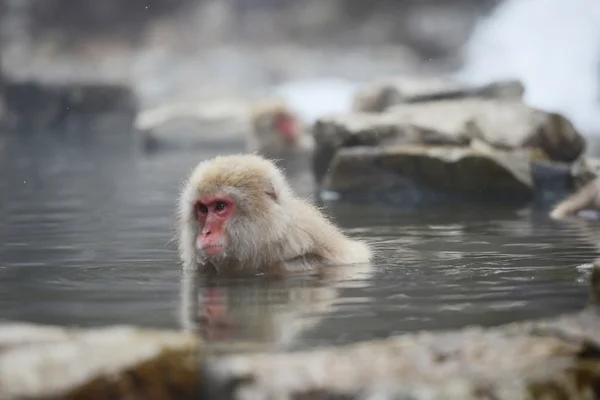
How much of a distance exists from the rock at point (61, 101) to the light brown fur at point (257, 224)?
18.8m

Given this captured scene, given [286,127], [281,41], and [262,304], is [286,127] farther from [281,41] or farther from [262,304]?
[262,304]

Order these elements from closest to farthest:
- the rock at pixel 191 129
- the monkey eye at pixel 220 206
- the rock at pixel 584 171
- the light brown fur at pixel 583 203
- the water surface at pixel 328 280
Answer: the water surface at pixel 328 280
the monkey eye at pixel 220 206
the light brown fur at pixel 583 203
the rock at pixel 584 171
the rock at pixel 191 129

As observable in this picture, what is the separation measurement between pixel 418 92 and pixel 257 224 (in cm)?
977

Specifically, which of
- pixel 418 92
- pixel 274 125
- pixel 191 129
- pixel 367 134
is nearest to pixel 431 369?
pixel 367 134

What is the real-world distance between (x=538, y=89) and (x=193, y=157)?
893 centimetres

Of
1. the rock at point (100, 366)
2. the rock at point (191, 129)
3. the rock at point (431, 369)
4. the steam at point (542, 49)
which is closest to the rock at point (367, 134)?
the rock at point (431, 369)

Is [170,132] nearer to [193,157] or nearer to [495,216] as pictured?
[193,157]

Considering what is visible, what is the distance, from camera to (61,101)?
23.5 metres

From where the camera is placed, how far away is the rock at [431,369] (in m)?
2.57

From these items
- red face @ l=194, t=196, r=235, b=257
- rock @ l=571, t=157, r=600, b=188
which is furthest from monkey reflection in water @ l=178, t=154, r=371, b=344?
rock @ l=571, t=157, r=600, b=188

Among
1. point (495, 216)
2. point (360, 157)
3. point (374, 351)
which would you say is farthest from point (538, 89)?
point (374, 351)

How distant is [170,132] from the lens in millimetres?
20609

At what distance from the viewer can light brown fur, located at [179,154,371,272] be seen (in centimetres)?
474

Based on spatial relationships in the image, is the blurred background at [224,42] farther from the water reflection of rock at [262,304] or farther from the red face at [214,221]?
the water reflection of rock at [262,304]
